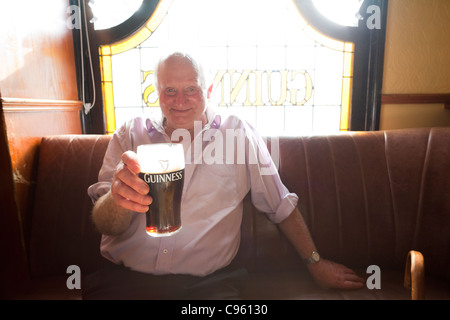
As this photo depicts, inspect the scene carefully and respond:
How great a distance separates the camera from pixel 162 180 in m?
0.79

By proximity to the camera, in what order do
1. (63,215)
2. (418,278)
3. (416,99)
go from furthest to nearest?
(416,99)
(63,215)
(418,278)

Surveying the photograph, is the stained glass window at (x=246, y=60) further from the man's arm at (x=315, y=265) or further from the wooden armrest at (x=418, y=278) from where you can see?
the wooden armrest at (x=418, y=278)

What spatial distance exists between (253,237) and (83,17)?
184 centimetres

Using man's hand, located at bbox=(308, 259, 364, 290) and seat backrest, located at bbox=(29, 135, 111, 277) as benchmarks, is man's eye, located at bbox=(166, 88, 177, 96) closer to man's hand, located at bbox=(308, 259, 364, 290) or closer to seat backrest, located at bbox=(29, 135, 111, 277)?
seat backrest, located at bbox=(29, 135, 111, 277)

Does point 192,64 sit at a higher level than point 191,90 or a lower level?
higher

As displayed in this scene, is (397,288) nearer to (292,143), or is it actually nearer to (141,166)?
(292,143)

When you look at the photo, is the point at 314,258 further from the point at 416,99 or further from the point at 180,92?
the point at 416,99

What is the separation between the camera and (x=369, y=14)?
6.13 feet

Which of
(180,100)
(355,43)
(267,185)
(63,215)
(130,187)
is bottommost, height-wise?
(63,215)

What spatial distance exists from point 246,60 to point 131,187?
1474 mm

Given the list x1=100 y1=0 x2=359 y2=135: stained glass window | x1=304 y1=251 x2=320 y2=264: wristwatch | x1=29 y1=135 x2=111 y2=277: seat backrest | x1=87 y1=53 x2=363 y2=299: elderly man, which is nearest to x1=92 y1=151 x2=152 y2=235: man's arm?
x1=87 y1=53 x2=363 y2=299: elderly man

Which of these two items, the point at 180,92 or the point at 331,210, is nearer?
the point at 180,92

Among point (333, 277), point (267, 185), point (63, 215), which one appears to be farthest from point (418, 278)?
point (63, 215)

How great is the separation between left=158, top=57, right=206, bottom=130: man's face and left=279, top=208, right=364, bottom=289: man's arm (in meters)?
0.68
